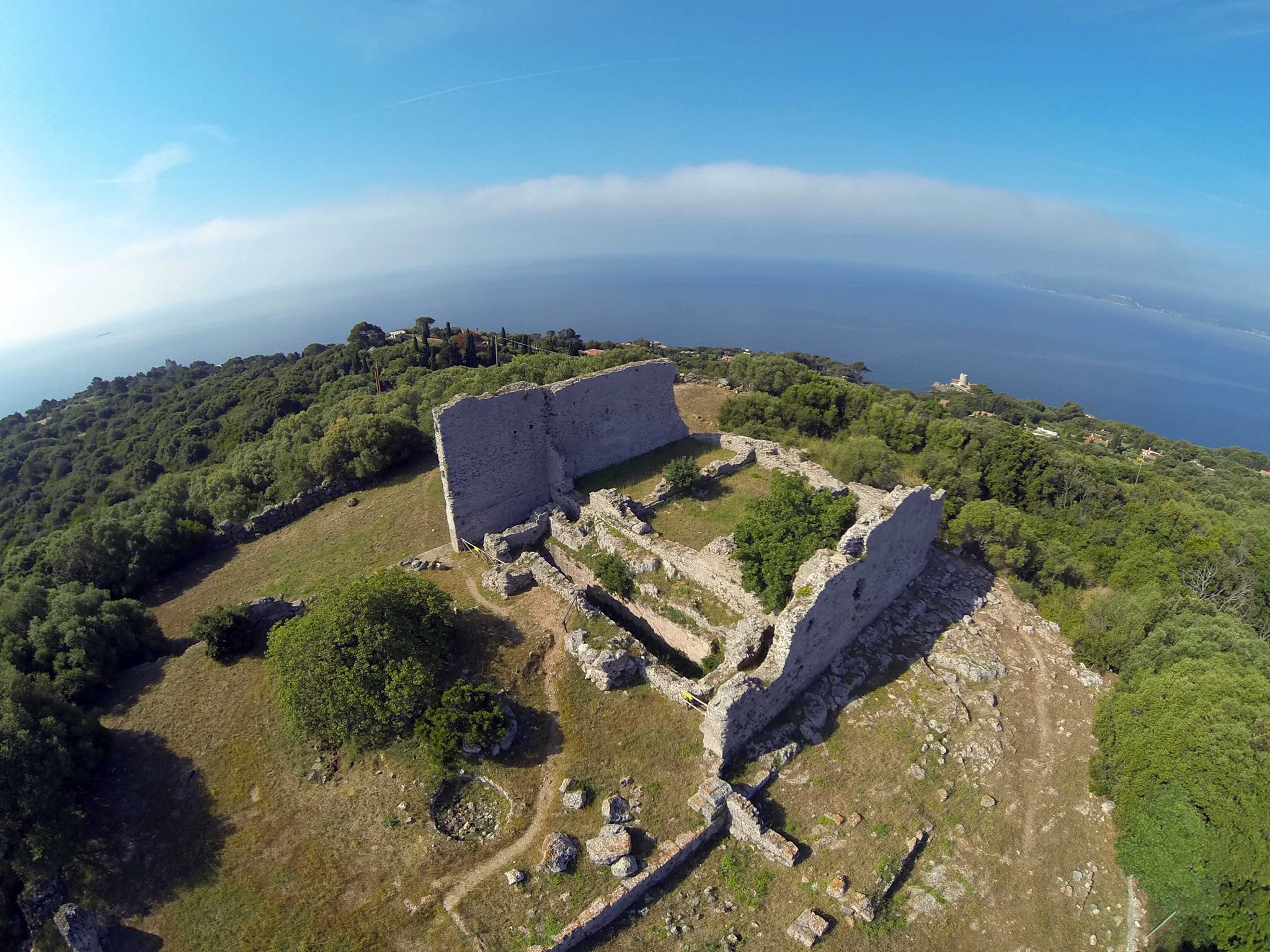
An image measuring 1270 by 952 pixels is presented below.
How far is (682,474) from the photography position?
1959cm

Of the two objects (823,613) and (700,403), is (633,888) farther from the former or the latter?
(700,403)

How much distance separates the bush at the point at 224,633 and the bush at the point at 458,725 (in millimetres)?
6983

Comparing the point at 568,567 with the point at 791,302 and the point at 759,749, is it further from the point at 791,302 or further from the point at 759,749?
the point at 791,302

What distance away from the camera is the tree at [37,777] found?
9461 mm

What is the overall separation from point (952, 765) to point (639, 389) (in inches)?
613

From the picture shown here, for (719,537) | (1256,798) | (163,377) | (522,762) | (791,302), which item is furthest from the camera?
(791,302)

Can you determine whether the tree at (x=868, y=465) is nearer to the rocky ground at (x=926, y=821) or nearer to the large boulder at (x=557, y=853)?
the rocky ground at (x=926, y=821)

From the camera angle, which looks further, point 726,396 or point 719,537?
point 726,396

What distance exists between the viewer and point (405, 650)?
11.9m

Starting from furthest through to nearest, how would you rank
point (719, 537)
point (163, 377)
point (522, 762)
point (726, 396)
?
point (163, 377) < point (726, 396) < point (719, 537) < point (522, 762)

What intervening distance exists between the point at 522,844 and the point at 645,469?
14002 mm

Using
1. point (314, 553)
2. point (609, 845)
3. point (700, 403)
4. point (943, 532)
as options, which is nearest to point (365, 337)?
point (700, 403)

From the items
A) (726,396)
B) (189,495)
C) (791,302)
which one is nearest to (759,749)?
(726,396)

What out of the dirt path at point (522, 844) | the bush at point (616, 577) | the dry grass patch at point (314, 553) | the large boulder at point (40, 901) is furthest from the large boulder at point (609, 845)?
the dry grass patch at point (314, 553)
